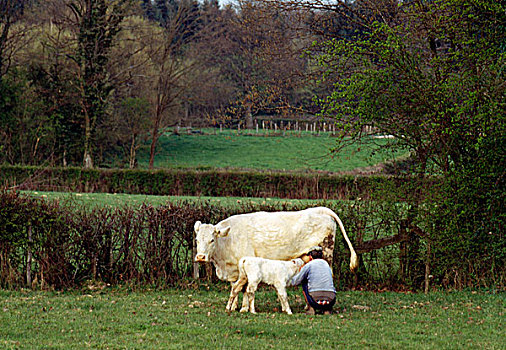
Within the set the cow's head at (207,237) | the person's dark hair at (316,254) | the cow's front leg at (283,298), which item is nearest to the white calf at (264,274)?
the cow's front leg at (283,298)

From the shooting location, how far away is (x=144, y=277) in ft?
39.2

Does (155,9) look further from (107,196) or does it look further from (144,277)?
(144,277)

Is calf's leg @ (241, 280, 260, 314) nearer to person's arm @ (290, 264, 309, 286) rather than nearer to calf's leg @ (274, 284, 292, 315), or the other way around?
calf's leg @ (274, 284, 292, 315)

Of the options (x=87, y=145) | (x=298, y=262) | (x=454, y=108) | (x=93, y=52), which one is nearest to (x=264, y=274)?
(x=298, y=262)

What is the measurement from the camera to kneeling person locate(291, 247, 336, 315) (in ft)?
30.2

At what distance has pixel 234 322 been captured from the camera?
339 inches

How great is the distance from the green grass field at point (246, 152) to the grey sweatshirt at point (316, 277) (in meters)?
39.5

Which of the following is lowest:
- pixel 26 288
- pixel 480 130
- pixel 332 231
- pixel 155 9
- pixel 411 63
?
pixel 26 288

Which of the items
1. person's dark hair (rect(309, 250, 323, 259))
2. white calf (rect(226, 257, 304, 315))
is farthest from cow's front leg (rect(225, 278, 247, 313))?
person's dark hair (rect(309, 250, 323, 259))

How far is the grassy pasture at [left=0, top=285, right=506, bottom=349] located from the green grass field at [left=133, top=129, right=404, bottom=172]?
3850 cm

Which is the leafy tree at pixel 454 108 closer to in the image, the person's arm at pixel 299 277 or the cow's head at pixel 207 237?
the person's arm at pixel 299 277

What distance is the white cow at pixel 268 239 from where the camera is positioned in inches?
400

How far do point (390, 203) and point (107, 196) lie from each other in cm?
1710

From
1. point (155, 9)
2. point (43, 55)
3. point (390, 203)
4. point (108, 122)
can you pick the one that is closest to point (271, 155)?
point (108, 122)
